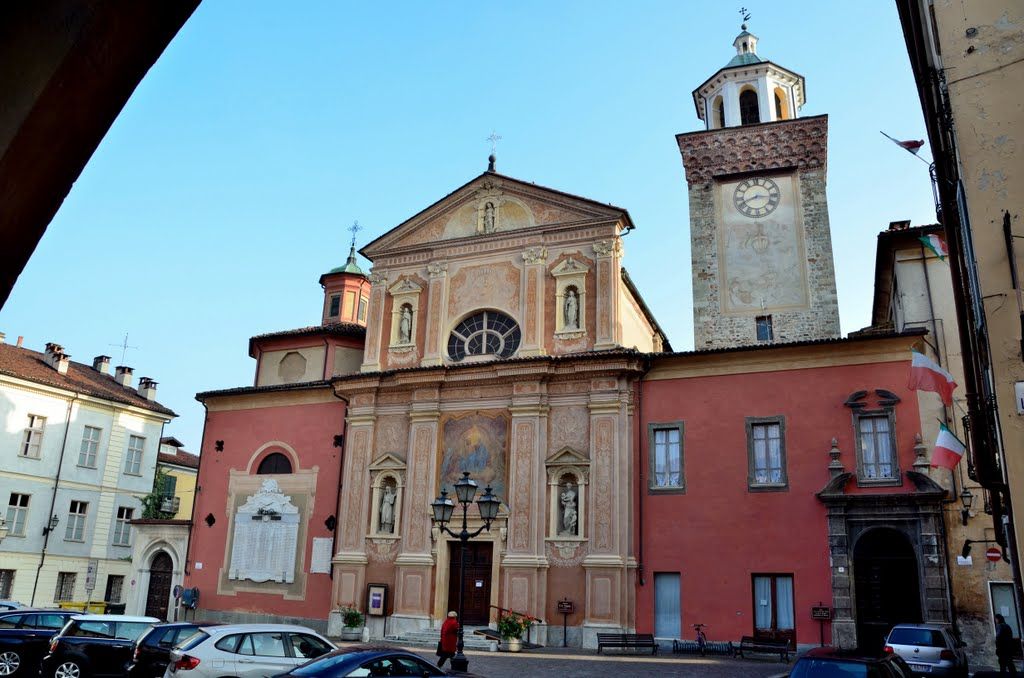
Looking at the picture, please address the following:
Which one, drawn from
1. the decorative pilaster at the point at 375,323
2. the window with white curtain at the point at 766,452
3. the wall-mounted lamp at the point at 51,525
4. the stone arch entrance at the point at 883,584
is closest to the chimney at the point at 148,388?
the wall-mounted lamp at the point at 51,525

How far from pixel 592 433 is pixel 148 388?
99.3 feet

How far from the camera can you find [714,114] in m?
35.4

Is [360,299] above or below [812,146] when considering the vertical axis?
below

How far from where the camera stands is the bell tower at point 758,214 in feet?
101

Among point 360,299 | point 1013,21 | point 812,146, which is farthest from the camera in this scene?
point 360,299

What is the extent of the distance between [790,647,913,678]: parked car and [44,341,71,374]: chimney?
1579 inches

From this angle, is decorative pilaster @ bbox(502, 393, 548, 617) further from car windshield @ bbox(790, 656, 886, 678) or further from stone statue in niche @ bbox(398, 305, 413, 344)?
car windshield @ bbox(790, 656, 886, 678)

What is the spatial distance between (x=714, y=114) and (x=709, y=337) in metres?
10.5

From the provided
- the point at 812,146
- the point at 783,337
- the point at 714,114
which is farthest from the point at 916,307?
the point at 714,114

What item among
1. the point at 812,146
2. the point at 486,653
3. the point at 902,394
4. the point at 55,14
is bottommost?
the point at 486,653

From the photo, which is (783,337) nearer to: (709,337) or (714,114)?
(709,337)

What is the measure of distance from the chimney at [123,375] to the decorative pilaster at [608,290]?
30329 millimetres

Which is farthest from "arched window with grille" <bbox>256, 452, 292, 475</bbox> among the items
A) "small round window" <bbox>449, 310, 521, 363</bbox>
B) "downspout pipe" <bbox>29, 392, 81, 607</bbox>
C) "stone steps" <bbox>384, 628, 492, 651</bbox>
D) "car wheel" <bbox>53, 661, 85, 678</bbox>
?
"car wheel" <bbox>53, 661, 85, 678</bbox>

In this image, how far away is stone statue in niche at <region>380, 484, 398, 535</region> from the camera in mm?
27531
